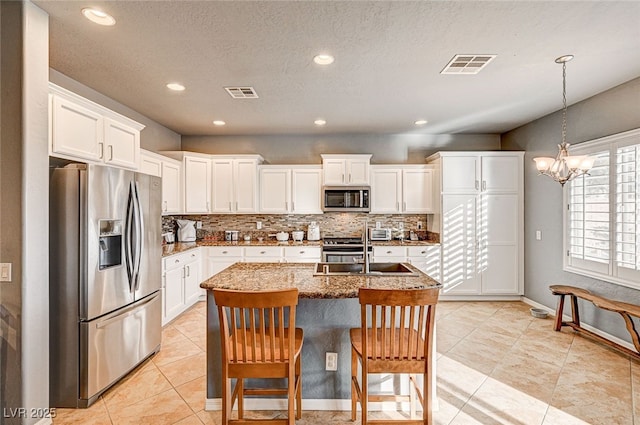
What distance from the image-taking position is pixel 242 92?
3.61 m

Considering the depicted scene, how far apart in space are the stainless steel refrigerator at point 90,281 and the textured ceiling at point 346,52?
105 cm

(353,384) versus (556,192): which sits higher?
(556,192)

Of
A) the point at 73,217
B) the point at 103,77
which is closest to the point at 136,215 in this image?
the point at 73,217

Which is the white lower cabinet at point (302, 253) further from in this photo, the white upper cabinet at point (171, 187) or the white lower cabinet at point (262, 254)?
the white upper cabinet at point (171, 187)

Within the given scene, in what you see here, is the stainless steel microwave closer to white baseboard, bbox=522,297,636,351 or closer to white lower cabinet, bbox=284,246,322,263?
white lower cabinet, bbox=284,246,322,263

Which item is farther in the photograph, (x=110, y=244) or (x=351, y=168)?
(x=351, y=168)

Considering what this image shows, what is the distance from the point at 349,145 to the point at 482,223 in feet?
8.12

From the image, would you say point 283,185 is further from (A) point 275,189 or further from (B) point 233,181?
(B) point 233,181

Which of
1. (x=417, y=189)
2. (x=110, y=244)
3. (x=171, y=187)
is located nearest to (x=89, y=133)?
(x=110, y=244)

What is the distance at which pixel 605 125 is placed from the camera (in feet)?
11.8

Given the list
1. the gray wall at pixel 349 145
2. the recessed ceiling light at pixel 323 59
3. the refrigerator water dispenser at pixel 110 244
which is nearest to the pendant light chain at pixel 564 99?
the gray wall at pixel 349 145

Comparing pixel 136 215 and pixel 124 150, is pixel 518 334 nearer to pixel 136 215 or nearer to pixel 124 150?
pixel 136 215

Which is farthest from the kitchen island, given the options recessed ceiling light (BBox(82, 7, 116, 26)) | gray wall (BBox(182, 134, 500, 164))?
gray wall (BBox(182, 134, 500, 164))

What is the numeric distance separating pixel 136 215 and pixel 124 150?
763 millimetres
